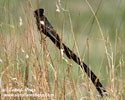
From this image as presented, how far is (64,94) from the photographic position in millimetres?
3211

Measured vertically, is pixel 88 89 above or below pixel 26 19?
below

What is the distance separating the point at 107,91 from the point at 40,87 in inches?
19.3

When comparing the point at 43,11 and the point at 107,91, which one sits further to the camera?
the point at 43,11

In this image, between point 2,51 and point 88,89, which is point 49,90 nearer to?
point 88,89

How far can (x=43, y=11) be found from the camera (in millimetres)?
3514

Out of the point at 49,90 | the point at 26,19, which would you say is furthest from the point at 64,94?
the point at 26,19

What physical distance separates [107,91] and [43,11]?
0.81 metres

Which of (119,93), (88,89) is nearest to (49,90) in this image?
(88,89)

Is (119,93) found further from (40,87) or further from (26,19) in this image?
(26,19)

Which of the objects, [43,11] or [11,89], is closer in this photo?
[11,89]

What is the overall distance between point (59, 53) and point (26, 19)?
1.16 feet

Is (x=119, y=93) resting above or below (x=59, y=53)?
below

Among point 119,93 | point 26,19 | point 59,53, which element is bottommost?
point 119,93

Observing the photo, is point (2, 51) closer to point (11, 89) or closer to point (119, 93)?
point (11, 89)
